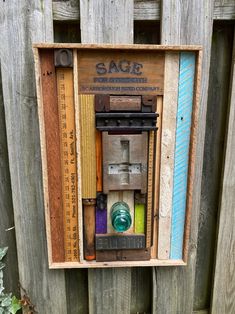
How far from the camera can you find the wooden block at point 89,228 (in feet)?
3.69

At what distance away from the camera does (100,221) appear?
114 cm

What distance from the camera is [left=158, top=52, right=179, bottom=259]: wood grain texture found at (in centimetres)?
103

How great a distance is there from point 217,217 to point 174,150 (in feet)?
1.39

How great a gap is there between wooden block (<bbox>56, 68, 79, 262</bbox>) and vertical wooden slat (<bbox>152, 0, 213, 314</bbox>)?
0.40 metres

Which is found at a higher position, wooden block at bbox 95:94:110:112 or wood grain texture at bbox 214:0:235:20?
wood grain texture at bbox 214:0:235:20

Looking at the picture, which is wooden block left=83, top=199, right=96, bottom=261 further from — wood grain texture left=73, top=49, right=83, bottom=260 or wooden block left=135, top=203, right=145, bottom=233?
wooden block left=135, top=203, right=145, bottom=233

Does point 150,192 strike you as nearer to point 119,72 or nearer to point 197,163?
point 197,163

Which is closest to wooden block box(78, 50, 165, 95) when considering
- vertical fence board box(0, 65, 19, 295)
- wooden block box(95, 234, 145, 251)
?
vertical fence board box(0, 65, 19, 295)

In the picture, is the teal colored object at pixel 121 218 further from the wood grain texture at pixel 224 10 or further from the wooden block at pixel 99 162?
the wood grain texture at pixel 224 10

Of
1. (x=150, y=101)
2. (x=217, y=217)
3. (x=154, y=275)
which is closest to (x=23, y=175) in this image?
(x=150, y=101)

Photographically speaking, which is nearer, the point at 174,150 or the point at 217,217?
the point at 174,150

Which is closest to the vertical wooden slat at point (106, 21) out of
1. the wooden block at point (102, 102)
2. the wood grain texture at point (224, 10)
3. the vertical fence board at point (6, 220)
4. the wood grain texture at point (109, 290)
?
the wooden block at point (102, 102)

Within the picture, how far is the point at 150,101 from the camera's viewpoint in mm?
1024

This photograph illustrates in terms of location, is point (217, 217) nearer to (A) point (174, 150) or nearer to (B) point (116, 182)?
(A) point (174, 150)
